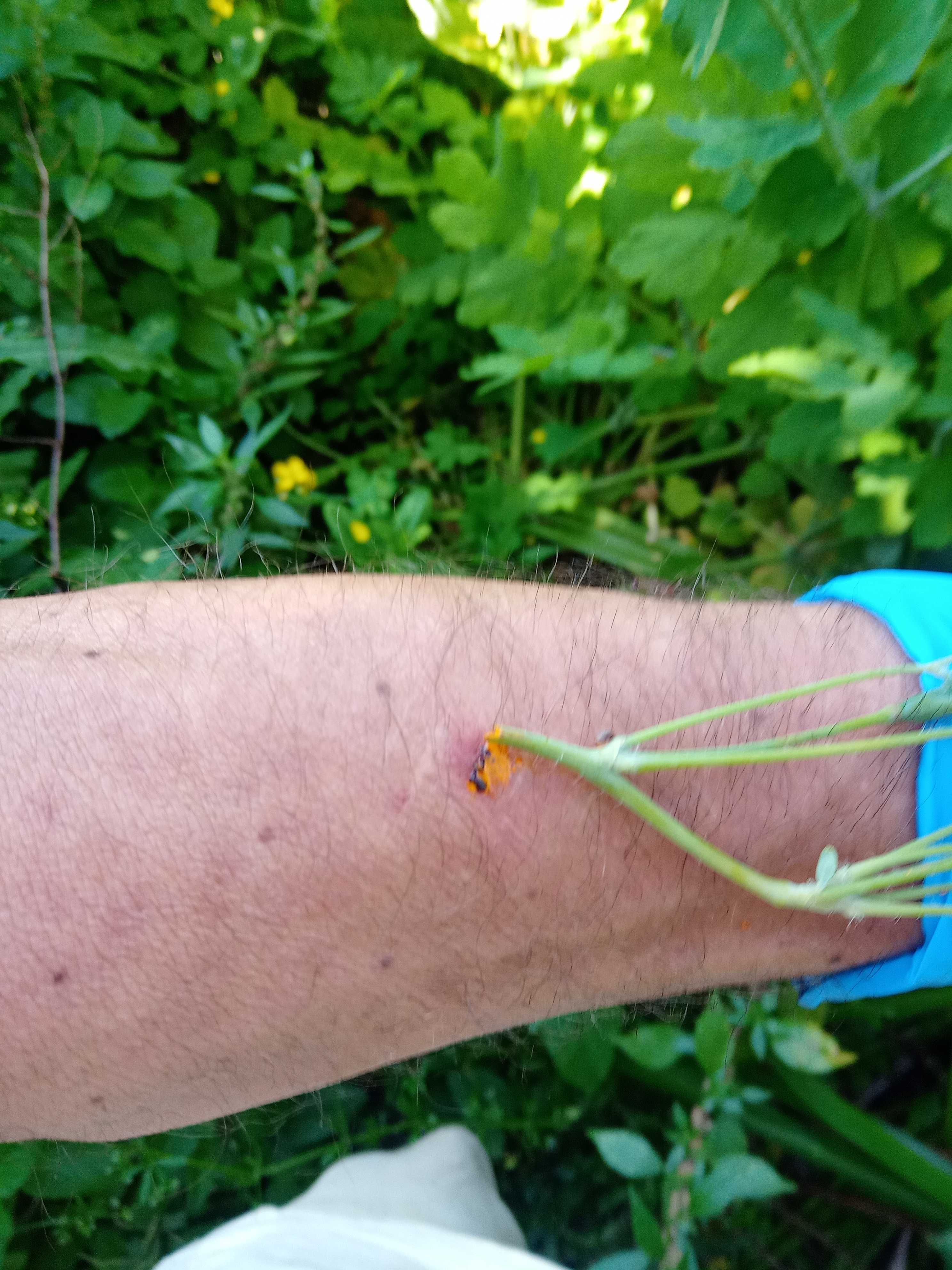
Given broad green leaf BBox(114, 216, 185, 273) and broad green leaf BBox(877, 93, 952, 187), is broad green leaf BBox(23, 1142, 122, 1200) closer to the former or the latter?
broad green leaf BBox(114, 216, 185, 273)

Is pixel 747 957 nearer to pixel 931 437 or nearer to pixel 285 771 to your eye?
pixel 285 771

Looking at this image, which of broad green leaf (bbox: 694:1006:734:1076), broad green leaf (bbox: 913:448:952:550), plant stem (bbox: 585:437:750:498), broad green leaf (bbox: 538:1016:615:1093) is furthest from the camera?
plant stem (bbox: 585:437:750:498)

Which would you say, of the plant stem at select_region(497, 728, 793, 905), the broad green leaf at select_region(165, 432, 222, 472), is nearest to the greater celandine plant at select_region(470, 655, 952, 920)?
the plant stem at select_region(497, 728, 793, 905)

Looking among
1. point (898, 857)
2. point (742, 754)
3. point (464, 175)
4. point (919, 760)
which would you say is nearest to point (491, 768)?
point (742, 754)

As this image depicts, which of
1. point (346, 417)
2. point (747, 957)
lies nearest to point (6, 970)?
point (747, 957)

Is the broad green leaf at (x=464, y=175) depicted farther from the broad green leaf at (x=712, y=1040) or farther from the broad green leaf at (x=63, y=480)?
the broad green leaf at (x=712, y=1040)

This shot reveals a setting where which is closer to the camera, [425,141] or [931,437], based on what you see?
[931,437]

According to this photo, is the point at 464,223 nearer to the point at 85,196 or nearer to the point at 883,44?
the point at 85,196
